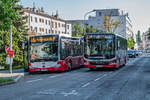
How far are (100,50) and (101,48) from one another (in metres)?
0.18

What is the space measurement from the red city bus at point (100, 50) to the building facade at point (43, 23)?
133 ft

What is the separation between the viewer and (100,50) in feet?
77.4

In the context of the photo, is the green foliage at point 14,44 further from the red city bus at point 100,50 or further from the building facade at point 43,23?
the building facade at point 43,23

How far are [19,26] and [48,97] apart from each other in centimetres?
3311

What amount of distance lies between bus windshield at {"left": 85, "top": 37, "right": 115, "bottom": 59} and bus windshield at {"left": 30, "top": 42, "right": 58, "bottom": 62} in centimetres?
303

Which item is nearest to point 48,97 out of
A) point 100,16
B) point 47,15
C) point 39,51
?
point 39,51

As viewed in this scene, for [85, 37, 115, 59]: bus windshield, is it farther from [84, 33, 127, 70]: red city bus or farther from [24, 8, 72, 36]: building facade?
[24, 8, 72, 36]: building facade

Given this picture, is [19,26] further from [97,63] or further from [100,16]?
[100,16]

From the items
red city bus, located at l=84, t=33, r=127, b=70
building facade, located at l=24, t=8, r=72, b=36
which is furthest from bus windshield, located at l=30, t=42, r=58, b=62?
building facade, located at l=24, t=8, r=72, b=36

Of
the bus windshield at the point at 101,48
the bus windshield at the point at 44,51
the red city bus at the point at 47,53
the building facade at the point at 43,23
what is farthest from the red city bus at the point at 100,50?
the building facade at the point at 43,23

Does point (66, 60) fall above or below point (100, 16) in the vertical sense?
below

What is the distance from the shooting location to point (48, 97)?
397 inches

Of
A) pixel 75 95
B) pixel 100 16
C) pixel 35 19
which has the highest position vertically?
pixel 100 16

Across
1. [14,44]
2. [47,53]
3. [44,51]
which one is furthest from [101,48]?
[14,44]
